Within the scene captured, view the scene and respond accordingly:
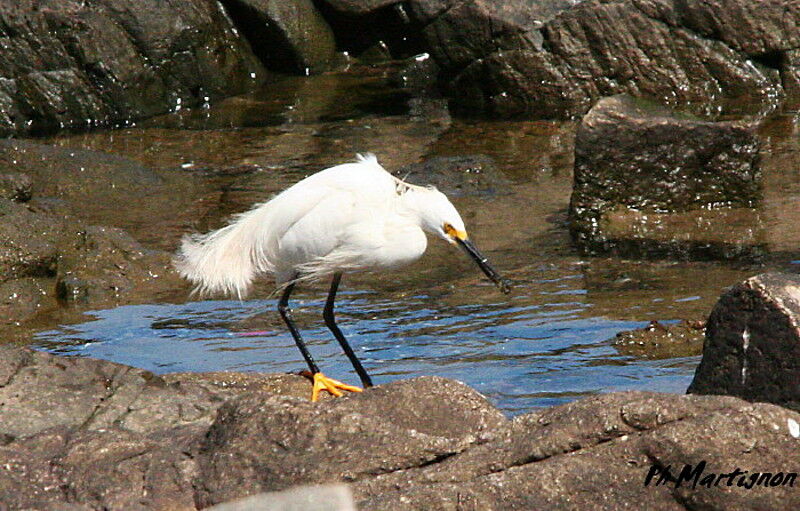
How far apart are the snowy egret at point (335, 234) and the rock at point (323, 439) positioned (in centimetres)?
179

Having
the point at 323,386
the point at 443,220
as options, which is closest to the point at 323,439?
the point at 323,386

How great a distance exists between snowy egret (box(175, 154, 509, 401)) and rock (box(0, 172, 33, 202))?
3.24 metres

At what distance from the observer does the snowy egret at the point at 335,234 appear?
539 cm

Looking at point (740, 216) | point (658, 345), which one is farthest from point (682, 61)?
point (658, 345)

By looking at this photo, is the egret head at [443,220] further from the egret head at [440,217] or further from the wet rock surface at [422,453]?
the wet rock surface at [422,453]

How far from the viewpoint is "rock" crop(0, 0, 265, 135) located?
494 inches

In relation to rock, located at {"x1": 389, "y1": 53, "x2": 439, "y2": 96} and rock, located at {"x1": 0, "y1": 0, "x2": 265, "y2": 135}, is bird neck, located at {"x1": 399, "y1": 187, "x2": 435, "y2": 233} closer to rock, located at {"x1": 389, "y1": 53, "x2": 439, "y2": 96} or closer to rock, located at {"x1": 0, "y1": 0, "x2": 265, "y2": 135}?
rock, located at {"x1": 0, "y1": 0, "x2": 265, "y2": 135}

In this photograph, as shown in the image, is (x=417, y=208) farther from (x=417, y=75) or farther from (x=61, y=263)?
(x=417, y=75)

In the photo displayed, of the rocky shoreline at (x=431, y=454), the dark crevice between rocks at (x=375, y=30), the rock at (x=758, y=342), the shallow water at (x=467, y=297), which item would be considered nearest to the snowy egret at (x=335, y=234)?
the shallow water at (x=467, y=297)

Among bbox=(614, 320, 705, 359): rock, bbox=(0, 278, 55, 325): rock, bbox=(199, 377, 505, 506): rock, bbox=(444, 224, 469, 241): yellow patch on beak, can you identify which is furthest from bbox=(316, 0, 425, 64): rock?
bbox=(199, 377, 505, 506): rock

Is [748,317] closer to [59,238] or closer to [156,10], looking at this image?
[59,238]

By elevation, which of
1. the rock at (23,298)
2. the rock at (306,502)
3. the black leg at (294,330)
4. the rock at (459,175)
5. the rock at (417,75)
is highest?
the rock at (306,502)

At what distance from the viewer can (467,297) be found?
7328 mm

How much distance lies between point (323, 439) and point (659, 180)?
5756mm
